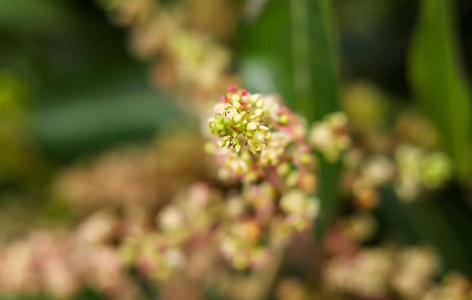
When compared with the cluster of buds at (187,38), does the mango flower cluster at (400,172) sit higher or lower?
lower

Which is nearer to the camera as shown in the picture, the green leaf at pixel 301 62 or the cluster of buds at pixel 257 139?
the cluster of buds at pixel 257 139

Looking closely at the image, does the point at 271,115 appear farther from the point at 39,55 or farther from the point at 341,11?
the point at 39,55

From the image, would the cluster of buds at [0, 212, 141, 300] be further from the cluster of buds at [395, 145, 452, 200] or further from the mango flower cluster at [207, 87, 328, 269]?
the cluster of buds at [395, 145, 452, 200]

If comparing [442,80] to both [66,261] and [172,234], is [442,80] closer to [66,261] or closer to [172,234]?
[172,234]

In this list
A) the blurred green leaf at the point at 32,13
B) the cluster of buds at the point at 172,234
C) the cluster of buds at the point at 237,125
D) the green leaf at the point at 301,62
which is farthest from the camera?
the blurred green leaf at the point at 32,13

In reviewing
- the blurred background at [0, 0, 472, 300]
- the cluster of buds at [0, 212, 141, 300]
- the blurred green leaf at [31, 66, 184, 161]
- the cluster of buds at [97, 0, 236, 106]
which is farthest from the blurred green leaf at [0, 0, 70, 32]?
the cluster of buds at [0, 212, 141, 300]

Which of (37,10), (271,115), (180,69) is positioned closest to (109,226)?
(180,69)

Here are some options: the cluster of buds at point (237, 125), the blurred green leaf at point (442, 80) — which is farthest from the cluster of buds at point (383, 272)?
the cluster of buds at point (237, 125)

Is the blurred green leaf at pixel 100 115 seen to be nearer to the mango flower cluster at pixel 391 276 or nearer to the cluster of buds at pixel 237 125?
the mango flower cluster at pixel 391 276

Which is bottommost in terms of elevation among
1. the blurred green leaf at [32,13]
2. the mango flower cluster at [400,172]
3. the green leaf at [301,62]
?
the mango flower cluster at [400,172]
